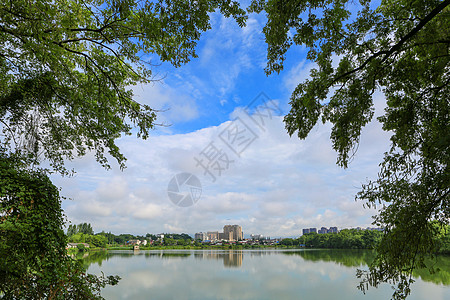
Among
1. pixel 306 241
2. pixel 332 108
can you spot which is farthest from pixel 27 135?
pixel 306 241

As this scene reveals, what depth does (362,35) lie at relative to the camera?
3592 millimetres

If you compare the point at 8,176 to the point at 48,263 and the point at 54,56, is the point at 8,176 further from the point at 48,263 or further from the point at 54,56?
the point at 54,56

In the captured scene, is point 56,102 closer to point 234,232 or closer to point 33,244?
point 33,244

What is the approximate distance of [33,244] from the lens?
3.20 meters

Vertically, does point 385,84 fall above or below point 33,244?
above

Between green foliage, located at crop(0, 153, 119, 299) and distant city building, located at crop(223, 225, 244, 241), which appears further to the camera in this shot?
distant city building, located at crop(223, 225, 244, 241)

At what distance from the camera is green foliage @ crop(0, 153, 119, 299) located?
3.04 meters

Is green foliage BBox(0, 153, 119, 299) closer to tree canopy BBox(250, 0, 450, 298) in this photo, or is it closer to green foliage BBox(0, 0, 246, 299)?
green foliage BBox(0, 0, 246, 299)

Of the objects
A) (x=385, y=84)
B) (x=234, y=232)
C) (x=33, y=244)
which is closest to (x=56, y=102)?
(x=33, y=244)

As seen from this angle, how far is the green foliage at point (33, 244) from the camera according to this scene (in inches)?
119

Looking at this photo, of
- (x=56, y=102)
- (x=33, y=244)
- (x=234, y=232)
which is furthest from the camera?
(x=234, y=232)

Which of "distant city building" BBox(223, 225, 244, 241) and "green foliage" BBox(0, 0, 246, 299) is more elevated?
"green foliage" BBox(0, 0, 246, 299)

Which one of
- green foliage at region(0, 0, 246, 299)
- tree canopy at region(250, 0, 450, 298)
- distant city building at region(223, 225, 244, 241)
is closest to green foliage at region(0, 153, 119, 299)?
green foliage at region(0, 0, 246, 299)

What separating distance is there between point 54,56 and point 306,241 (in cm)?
8543
